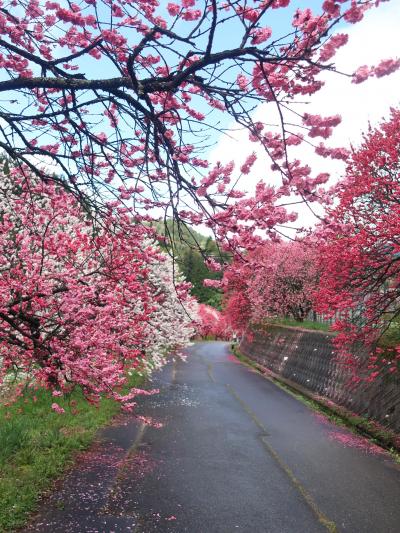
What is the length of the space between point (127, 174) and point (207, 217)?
1567 mm

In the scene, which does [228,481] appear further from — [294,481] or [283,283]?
[283,283]

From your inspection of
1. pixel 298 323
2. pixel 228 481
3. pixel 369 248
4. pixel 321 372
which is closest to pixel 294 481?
pixel 228 481

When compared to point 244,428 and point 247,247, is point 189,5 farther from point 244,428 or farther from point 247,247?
point 244,428

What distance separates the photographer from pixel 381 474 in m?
7.83

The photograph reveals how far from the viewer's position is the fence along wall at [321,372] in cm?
1097

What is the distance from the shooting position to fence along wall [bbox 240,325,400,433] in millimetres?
10969

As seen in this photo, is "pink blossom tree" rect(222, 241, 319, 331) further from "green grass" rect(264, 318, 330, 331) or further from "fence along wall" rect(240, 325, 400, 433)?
"fence along wall" rect(240, 325, 400, 433)

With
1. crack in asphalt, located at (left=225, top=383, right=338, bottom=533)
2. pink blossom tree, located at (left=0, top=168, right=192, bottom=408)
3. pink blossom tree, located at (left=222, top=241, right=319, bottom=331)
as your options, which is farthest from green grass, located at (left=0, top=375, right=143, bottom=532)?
pink blossom tree, located at (left=222, top=241, right=319, bottom=331)

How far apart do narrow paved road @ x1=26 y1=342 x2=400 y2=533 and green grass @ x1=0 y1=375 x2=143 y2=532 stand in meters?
0.29

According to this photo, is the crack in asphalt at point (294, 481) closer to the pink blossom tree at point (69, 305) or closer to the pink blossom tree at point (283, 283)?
the pink blossom tree at point (69, 305)

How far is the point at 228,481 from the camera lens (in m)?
7.07

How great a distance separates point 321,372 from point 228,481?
10326 mm

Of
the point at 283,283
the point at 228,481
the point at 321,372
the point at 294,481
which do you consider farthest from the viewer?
the point at 283,283

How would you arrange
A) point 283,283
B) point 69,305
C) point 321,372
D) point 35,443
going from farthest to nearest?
point 283,283
point 321,372
point 35,443
point 69,305
